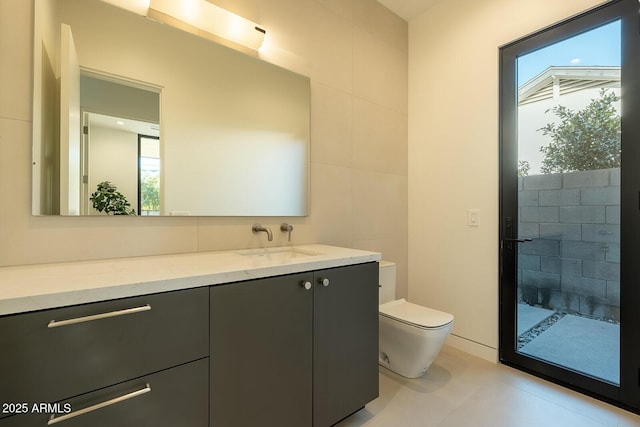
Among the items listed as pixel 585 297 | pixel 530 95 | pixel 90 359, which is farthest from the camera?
pixel 530 95

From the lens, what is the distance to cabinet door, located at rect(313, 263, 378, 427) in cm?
128

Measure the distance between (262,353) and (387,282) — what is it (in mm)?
1219

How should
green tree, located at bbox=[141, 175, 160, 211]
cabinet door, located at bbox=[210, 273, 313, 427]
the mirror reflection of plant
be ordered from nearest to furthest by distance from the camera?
cabinet door, located at bbox=[210, 273, 313, 427], the mirror reflection of plant, green tree, located at bbox=[141, 175, 160, 211]

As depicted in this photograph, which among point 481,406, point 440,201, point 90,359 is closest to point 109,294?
point 90,359

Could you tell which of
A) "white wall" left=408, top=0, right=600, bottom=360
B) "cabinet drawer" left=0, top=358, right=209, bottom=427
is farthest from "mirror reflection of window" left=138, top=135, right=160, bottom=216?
"white wall" left=408, top=0, right=600, bottom=360

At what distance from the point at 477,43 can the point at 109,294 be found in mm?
2748

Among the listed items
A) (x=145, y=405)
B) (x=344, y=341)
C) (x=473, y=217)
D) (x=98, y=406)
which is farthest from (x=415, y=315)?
(x=98, y=406)

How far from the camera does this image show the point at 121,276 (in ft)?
3.02

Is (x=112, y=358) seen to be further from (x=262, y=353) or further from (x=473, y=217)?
(x=473, y=217)

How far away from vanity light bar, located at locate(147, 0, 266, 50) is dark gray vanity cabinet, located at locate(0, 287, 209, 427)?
140 centimetres

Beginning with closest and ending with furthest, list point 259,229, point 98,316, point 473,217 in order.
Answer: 1. point 98,316
2. point 259,229
3. point 473,217

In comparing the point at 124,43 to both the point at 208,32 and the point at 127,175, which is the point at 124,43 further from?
the point at 127,175

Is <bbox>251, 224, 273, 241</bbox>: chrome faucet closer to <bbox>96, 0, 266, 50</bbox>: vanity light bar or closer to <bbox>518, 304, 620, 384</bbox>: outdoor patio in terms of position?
<bbox>96, 0, 266, 50</bbox>: vanity light bar

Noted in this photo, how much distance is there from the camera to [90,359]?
0.79m
